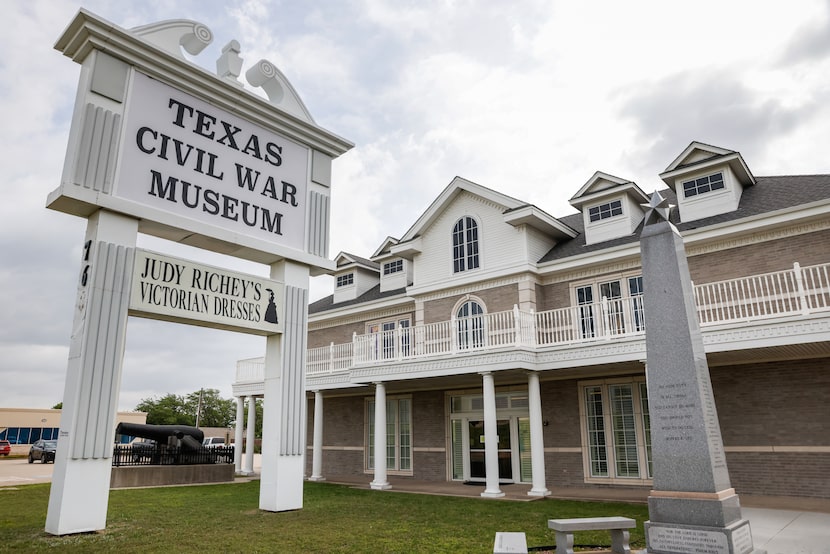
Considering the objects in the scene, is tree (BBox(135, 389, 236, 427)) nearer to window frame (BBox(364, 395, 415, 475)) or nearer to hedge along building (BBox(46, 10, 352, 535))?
window frame (BBox(364, 395, 415, 475))

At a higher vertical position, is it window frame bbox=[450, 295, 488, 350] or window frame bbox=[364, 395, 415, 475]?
window frame bbox=[450, 295, 488, 350]

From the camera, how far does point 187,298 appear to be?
9273 millimetres

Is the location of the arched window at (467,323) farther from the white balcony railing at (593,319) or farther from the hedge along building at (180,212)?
the hedge along building at (180,212)

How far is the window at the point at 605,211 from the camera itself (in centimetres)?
1680

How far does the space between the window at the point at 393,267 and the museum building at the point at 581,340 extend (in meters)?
0.28

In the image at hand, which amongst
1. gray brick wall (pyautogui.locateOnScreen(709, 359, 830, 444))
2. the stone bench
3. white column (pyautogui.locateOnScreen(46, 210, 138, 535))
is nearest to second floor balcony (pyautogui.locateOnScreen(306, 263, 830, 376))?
gray brick wall (pyautogui.locateOnScreen(709, 359, 830, 444))

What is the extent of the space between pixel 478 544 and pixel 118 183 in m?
7.64

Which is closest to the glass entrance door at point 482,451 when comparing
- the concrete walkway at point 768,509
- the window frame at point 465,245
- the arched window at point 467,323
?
the concrete walkway at point 768,509

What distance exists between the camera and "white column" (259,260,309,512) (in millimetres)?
10367

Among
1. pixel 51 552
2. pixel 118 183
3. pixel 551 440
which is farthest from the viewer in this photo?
pixel 551 440

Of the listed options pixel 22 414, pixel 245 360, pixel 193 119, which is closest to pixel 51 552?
pixel 193 119

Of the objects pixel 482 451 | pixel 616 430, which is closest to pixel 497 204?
pixel 616 430

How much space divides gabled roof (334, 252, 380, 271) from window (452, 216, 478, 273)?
21.9 ft

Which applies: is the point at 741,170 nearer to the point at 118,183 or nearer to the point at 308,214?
the point at 308,214
